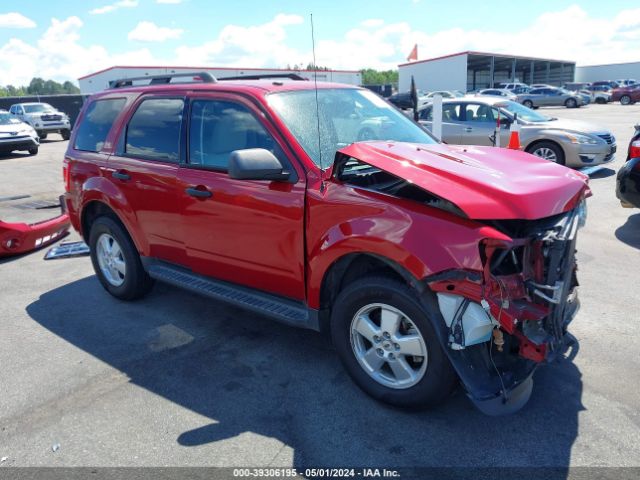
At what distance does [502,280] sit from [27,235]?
625cm

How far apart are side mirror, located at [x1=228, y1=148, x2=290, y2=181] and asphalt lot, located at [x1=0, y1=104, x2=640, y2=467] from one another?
1.40 metres

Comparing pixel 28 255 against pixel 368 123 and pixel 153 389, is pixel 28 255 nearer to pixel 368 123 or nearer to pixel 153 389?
pixel 153 389

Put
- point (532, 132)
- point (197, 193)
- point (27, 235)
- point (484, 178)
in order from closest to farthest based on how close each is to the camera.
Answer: point (484, 178) < point (197, 193) < point (27, 235) < point (532, 132)

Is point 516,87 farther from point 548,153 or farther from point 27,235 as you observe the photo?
point 27,235

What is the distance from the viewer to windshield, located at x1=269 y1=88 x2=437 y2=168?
3.59 metres

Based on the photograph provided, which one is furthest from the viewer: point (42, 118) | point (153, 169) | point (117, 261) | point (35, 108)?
point (35, 108)

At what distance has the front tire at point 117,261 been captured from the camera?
4.84 meters

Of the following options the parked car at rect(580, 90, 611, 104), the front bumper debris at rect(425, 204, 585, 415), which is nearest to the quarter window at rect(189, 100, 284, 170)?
the front bumper debris at rect(425, 204, 585, 415)

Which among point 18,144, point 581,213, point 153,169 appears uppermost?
point 153,169

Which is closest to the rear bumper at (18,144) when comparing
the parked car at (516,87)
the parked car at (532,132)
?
the parked car at (532,132)

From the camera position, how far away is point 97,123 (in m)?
5.18

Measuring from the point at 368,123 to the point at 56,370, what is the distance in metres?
3.00

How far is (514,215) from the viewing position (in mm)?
2646

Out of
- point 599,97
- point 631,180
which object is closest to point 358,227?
point 631,180
